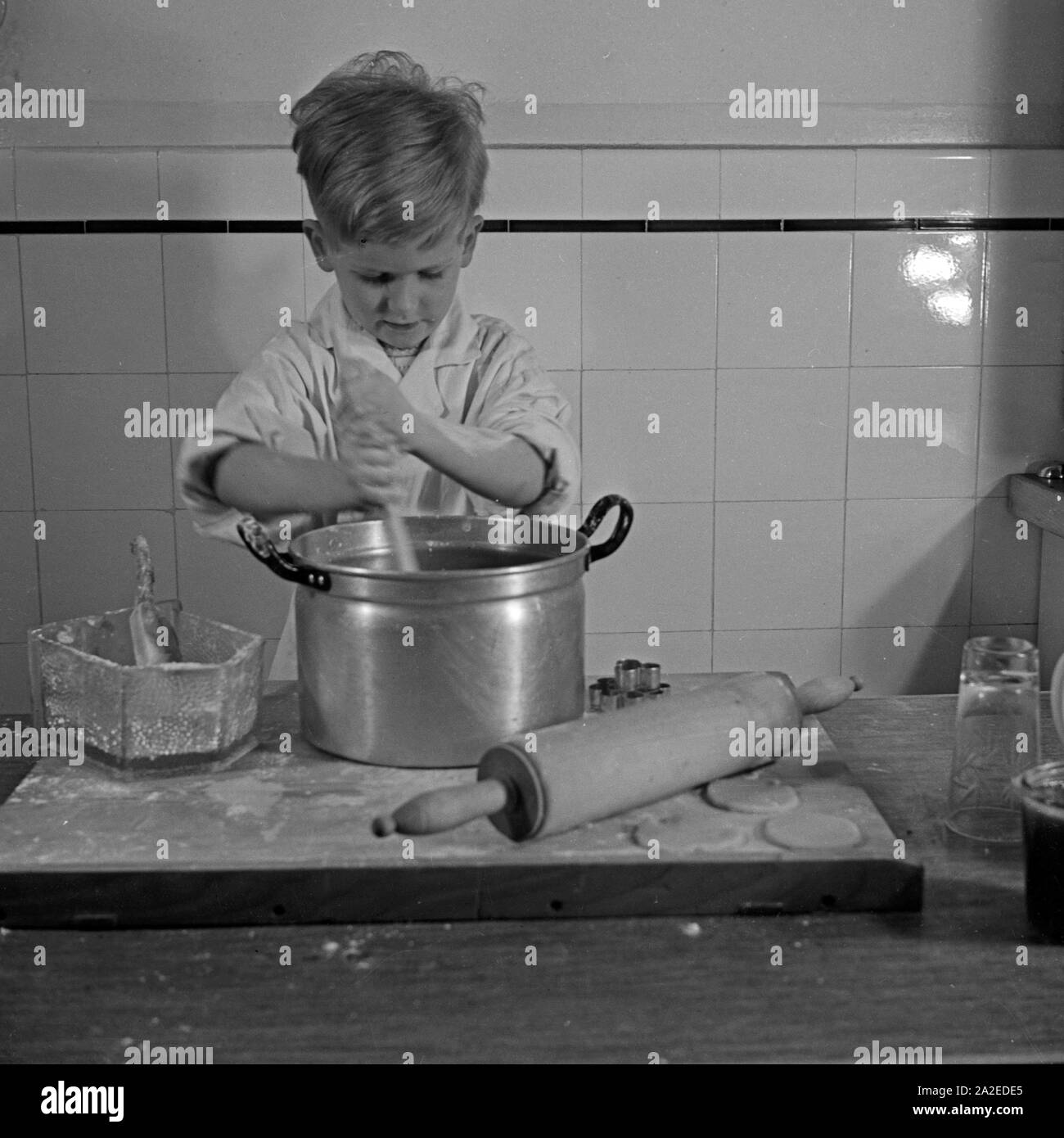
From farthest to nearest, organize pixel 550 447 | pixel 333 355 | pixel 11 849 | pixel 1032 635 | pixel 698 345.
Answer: pixel 1032 635 < pixel 698 345 < pixel 333 355 < pixel 550 447 < pixel 11 849

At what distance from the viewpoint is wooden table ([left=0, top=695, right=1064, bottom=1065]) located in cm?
89

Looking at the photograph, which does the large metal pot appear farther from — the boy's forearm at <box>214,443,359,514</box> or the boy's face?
the boy's face

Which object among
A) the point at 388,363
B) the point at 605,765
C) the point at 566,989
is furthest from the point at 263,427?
the point at 566,989

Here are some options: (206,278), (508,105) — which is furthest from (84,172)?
(508,105)

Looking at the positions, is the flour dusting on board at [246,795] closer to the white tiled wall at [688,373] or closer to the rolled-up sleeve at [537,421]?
the rolled-up sleeve at [537,421]

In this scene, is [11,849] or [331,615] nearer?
[11,849]

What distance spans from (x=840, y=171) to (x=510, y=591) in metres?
1.75

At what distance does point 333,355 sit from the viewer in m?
2.54

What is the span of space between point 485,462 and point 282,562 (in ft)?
3.34

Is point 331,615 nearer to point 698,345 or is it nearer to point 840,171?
point 698,345

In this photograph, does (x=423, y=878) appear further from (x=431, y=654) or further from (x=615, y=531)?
(x=615, y=531)

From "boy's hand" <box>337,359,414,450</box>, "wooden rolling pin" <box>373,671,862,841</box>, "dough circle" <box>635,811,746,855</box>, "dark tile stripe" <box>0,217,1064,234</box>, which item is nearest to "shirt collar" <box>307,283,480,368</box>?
"dark tile stripe" <box>0,217,1064,234</box>

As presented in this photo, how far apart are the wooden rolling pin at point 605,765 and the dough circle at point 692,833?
31 mm

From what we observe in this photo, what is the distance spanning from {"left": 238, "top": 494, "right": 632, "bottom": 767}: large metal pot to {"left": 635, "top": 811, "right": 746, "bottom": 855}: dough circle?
206mm
